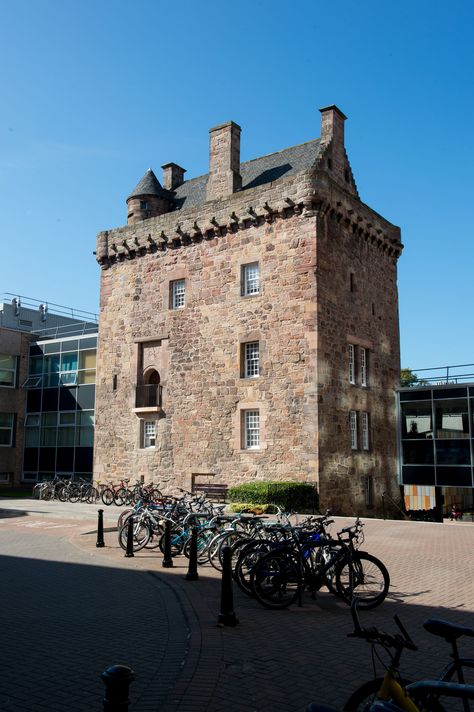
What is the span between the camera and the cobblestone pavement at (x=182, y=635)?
5672 mm

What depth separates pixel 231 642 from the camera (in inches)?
285

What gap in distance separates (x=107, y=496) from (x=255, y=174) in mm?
15997

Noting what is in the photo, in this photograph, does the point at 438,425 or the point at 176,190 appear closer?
the point at 438,425

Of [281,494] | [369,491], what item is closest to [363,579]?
[281,494]

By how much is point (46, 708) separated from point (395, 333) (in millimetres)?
28191

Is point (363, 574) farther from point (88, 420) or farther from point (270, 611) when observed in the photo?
point (88, 420)

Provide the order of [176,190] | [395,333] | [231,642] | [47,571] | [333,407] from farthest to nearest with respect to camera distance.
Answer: [176,190]
[395,333]
[333,407]
[47,571]
[231,642]

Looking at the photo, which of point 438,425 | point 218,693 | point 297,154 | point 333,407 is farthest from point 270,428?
point 218,693

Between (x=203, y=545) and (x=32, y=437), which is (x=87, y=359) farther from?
(x=203, y=545)

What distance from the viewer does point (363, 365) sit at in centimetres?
2866

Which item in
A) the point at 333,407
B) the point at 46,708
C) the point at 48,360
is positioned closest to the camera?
the point at 46,708

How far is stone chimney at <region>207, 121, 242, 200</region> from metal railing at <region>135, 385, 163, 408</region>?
9153 mm

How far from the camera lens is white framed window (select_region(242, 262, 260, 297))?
27047 millimetres

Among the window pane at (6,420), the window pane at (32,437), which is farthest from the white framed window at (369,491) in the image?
the window pane at (6,420)
